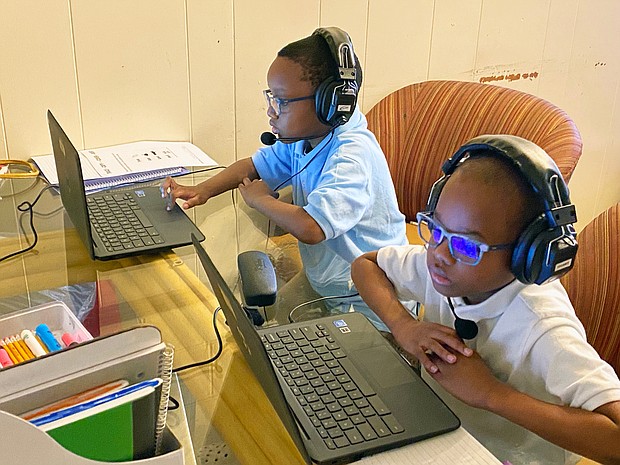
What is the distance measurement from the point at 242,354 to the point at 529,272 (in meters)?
0.37

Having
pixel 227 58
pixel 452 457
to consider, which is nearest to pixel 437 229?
pixel 452 457

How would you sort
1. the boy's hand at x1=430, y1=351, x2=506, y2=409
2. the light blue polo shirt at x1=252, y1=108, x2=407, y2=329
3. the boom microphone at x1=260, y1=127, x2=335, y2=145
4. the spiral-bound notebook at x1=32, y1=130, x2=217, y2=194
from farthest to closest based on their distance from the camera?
the spiral-bound notebook at x1=32, y1=130, x2=217, y2=194, the boom microphone at x1=260, y1=127, x2=335, y2=145, the light blue polo shirt at x1=252, y1=108, x2=407, y2=329, the boy's hand at x1=430, y1=351, x2=506, y2=409

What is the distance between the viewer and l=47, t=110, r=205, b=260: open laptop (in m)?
1.13

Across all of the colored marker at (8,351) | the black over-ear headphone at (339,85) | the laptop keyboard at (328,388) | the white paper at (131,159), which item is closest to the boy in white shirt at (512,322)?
the laptop keyboard at (328,388)

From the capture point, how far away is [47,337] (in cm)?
80

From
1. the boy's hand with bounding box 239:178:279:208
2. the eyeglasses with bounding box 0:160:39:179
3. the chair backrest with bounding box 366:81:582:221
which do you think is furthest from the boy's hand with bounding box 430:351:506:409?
the eyeglasses with bounding box 0:160:39:179

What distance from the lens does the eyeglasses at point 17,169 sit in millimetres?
1468

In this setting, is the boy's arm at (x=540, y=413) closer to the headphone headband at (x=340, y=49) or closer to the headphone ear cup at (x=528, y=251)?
the headphone ear cup at (x=528, y=251)

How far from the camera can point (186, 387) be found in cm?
84

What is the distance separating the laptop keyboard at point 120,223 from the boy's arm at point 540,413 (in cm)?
59

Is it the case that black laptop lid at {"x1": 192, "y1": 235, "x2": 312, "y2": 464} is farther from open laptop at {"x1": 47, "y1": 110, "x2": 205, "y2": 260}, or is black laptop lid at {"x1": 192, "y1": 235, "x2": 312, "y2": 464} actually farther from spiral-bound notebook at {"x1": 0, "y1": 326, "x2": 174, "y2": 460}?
open laptop at {"x1": 47, "y1": 110, "x2": 205, "y2": 260}

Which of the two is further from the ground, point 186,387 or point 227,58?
point 227,58

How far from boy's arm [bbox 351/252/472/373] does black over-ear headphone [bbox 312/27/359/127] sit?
281mm

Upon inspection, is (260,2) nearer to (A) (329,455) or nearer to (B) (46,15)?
(B) (46,15)
